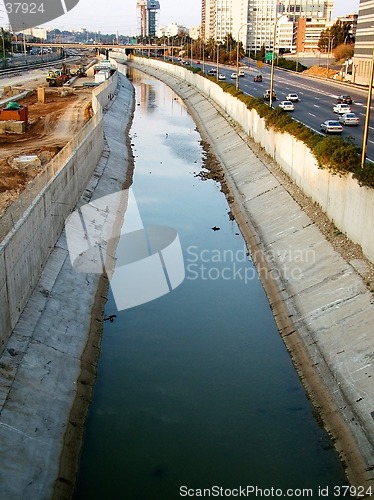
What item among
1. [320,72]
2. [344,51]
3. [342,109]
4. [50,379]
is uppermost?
[344,51]

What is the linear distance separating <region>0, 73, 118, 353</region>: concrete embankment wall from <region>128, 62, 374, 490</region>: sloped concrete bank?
9700 mm

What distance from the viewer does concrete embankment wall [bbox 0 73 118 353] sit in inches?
767

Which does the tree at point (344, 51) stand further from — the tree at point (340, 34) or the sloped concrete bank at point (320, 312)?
the sloped concrete bank at point (320, 312)

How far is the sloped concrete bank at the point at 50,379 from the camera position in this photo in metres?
15.3

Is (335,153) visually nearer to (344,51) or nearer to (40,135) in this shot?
(40,135)

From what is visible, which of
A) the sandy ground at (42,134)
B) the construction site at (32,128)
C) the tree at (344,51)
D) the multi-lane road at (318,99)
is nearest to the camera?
the sandy ground at (42,134)

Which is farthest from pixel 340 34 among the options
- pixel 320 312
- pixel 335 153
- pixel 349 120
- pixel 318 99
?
pixel 320 312

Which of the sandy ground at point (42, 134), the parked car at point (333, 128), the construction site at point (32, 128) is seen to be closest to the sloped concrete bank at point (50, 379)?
the construction site at point (32, 128)

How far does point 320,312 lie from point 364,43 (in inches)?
3911

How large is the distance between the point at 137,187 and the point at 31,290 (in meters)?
25.4

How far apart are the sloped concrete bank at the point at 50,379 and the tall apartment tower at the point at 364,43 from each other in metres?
90.2

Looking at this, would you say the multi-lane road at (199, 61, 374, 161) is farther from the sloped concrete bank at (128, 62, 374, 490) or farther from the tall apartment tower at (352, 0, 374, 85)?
the sloped concrete bank at (128, 62, 374, 490)

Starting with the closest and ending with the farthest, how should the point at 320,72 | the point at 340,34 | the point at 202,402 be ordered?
1. the point at 202,402
2. the point at 320,72
3. the point at 340,34

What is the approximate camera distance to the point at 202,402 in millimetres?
19609
